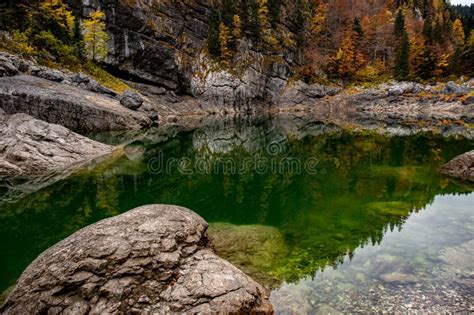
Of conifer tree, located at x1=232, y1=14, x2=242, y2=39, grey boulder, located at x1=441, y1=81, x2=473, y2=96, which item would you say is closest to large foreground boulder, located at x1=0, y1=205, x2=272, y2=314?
grey boulder, located at x1=441, y1=81, x2=473, y2=96

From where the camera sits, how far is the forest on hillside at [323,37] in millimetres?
63938

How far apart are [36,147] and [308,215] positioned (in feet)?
62.4

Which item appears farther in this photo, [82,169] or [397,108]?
[397,108]

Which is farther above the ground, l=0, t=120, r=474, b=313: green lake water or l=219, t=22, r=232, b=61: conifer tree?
l=219, t=22, r=232, b=61: conifer tree

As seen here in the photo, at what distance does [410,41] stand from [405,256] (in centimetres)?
9590

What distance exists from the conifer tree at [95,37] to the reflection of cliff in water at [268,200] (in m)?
45.3

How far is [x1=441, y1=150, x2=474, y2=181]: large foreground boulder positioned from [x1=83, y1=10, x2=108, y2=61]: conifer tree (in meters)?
66.2

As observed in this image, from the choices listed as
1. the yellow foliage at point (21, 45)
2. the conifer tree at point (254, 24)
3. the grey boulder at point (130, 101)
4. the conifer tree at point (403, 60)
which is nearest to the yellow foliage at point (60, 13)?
the yellow foliage at point (21, 45)

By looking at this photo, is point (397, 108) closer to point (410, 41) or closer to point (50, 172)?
point (410, 41)

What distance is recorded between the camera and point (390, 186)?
18.1 m

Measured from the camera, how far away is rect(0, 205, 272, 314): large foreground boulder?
6.05 meters

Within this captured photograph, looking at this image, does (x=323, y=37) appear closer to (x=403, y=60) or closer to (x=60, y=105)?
(x=403, y=60)

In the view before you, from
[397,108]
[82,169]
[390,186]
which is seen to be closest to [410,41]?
[397,108]

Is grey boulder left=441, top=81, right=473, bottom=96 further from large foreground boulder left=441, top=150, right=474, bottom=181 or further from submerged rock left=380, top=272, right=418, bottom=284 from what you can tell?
submerged rock left=380, top=272, right=418, bottom=284
